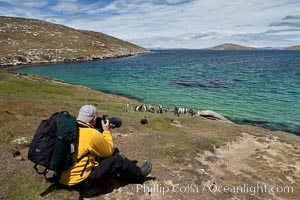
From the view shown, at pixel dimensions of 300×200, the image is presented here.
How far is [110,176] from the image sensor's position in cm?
1002

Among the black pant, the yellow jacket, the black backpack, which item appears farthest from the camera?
the black pant

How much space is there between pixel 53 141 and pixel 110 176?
312 cm

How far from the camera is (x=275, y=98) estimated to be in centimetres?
5109

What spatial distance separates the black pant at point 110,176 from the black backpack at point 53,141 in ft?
5.02

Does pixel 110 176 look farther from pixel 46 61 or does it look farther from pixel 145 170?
pixel 46 61

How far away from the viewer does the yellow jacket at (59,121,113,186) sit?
832cm

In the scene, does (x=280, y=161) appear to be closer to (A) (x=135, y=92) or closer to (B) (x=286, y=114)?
(B) (x=286, y=114)

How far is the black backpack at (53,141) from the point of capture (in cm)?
770

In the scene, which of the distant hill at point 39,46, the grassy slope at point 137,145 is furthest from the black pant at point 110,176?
the distant hill at point 39,46

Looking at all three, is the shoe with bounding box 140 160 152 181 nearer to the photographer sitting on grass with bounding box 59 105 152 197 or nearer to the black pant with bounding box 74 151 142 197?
the black pant with bounding box 74 151 142 197

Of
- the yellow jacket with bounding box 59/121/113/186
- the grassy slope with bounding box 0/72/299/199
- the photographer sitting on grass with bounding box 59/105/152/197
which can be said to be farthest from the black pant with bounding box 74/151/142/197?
the grassy slope with bounding box 0/72/299/199

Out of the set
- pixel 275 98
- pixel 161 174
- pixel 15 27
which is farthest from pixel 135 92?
pixel 15 27

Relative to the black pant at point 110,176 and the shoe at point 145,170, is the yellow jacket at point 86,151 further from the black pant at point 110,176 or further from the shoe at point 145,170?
the shoe at point 145,170

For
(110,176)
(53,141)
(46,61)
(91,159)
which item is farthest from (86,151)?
(46,61)
